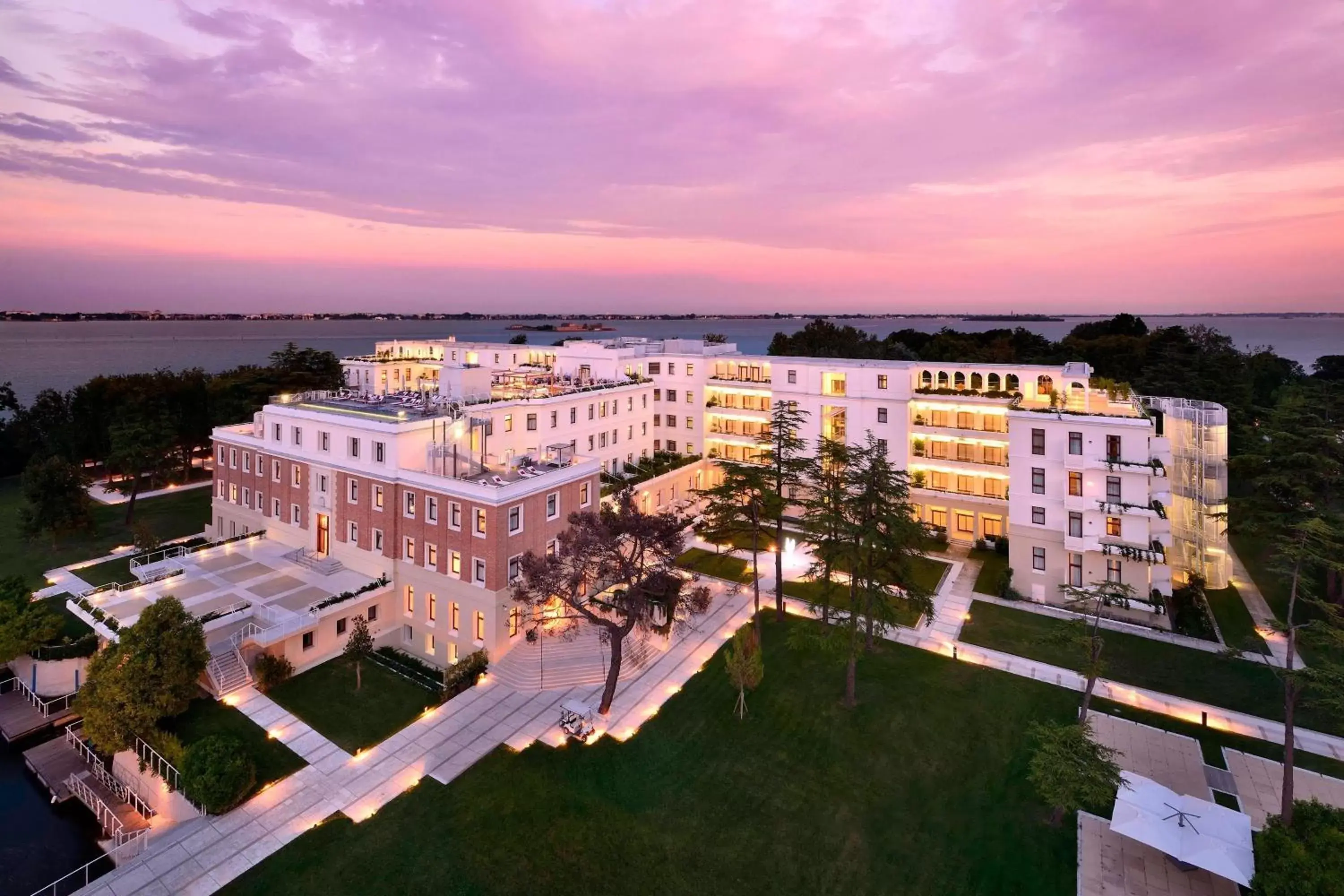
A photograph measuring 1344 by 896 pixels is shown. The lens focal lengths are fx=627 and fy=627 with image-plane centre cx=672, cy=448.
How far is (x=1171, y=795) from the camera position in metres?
18.5

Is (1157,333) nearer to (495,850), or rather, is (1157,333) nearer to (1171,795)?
(1171,795)

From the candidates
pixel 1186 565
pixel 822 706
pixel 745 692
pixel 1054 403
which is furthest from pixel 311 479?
pixel 1186 565

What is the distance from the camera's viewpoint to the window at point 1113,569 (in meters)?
34.6

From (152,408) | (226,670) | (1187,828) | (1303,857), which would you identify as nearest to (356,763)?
(226,670)

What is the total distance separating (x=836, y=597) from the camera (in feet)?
115

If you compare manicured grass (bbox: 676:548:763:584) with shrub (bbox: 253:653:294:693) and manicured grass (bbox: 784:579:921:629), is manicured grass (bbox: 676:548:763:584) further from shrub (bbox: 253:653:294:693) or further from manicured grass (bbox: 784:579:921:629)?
shrub (bbox: 253:653:294:693)

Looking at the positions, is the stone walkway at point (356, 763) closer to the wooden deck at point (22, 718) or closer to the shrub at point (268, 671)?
the shrub at point (268, 671)

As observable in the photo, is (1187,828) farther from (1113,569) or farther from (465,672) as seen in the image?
(465,672)

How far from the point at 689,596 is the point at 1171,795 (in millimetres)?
16011

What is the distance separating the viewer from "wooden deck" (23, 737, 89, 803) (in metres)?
25.2

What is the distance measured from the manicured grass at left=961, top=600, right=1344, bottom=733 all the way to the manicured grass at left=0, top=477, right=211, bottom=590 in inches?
2196

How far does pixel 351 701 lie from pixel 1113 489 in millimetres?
39715

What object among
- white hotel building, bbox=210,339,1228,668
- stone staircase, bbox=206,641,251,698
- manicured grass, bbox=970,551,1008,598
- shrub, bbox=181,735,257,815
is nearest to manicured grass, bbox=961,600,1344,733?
manicured grass, bbox=970,551,1008,598

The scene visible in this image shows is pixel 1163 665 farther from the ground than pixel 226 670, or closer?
closer
